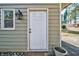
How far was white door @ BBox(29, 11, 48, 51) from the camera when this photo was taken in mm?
4398

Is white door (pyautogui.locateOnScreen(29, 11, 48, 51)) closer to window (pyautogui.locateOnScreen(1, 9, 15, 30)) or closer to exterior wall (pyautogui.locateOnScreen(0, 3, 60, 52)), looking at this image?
exterior wall (pyautogui.locateOnScreen(0, 3, 60, 52))

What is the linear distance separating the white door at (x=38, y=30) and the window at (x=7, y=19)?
0.35 meters

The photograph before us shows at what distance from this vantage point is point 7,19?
450 cm

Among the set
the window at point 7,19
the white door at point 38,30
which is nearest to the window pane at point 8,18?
the window at point 7,19

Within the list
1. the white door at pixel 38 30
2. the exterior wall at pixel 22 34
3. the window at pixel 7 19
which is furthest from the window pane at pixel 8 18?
the white door at pixel 38 30

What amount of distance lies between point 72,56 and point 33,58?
72cm

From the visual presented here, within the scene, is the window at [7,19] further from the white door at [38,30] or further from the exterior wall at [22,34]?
the white door at [38,30]

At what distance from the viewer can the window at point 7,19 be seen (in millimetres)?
4448

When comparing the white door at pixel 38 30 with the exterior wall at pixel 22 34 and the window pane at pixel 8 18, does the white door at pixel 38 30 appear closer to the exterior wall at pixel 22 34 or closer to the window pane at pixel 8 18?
the exterior wall at pixel 22 34

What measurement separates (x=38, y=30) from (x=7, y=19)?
643mm

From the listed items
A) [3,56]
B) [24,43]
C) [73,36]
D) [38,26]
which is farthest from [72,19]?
[3,56]

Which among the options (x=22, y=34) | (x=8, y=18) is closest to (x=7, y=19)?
(x=8, y=18)

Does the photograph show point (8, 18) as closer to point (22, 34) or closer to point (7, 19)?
point (7, 19)

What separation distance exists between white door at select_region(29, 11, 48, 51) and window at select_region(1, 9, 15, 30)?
35 centimetres
